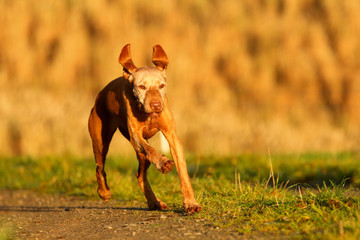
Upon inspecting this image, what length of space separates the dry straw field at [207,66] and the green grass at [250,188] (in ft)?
9.66

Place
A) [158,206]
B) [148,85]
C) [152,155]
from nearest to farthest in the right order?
[152,155], [148,85], [158,206]

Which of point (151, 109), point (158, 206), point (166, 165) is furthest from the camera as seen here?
point (158, 206)

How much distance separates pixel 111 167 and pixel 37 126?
4.36m

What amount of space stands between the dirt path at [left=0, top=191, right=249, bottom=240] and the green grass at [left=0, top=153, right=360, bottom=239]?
0.23 m

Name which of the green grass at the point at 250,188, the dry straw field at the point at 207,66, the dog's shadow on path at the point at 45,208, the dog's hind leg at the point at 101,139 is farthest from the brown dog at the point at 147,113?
the dry straw field at the point at 207,66

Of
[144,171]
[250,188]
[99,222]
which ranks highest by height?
[144,171]

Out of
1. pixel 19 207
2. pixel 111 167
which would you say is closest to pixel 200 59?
pixel 111 167

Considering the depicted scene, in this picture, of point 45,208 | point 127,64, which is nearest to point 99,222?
point 127,64

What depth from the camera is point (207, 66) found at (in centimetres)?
1992

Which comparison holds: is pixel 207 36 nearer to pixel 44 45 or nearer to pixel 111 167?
pixel 44 45

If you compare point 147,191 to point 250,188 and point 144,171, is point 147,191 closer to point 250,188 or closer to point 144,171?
point 144,171

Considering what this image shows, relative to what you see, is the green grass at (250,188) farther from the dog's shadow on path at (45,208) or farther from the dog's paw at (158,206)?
the dog's shadow on path at (45,208)

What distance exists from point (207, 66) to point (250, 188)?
13663mm

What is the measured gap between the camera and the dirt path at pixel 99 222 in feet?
17.0
